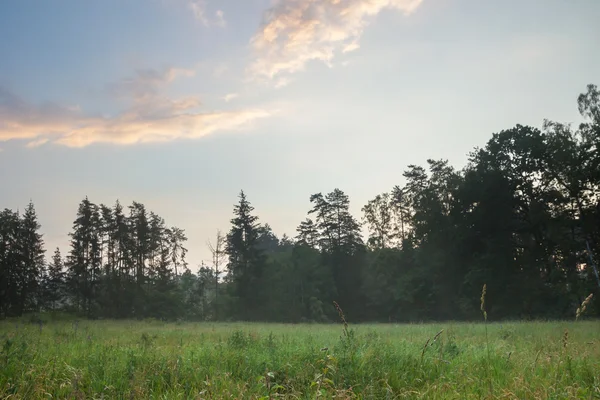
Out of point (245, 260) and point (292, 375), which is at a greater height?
point (245, 260)

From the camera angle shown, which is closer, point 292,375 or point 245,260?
point 292,375

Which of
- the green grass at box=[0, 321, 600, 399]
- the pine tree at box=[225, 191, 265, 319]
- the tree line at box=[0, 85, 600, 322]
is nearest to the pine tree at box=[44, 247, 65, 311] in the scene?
the tree line at box=[0, 85, 600, 322]

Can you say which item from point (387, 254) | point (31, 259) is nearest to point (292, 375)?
point (387, 254)

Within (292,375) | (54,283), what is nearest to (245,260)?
(54,283)

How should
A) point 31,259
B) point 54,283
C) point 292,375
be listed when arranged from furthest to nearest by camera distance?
1. point 54,283
2. point 31,259
3. point 292,375

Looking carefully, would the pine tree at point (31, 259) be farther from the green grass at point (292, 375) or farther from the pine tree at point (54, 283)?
the green grass at point (292, 375)

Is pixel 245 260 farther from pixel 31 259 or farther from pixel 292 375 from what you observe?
pixel 292 375

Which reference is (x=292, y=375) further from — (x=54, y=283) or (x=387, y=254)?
(x=54, y=283)

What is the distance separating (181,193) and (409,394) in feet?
86.0

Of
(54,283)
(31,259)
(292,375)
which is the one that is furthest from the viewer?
(54,283)

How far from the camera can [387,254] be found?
52688mm

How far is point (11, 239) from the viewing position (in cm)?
5150

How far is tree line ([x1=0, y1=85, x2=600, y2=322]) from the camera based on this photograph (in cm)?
3419

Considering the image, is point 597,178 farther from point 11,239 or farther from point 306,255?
point 11,239
